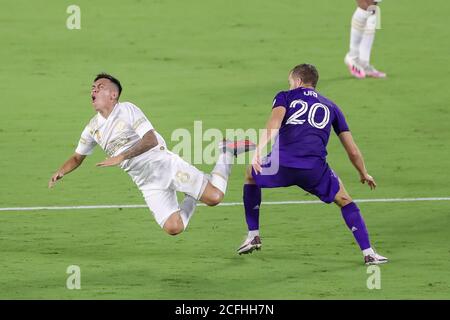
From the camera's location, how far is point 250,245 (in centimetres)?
1291

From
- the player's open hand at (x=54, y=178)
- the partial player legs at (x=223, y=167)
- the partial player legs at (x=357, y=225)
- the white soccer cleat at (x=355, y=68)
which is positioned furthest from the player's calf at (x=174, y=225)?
the white soccer cleat at (x=355, y=68)

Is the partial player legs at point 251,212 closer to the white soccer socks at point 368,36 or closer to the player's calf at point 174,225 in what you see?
the player's calf at point 174,225

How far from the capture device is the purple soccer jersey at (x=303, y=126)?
12.3 meters

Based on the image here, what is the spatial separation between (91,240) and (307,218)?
251 cm

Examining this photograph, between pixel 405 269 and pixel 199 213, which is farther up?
pixel 199 213

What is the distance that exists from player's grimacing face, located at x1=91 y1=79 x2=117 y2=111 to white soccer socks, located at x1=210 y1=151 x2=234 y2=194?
135 centimetres

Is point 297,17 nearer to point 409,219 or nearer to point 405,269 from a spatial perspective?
point 409,219

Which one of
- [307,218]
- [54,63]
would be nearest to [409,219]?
[307,218]

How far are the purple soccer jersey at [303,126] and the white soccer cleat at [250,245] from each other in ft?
3.24

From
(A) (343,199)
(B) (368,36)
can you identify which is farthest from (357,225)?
(B) (368,36)

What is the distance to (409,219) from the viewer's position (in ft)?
47.6

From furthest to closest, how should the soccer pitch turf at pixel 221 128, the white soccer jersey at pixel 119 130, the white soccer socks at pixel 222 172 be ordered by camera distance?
1. the white soccer socks at pixel 222 172
2. the white soccer jersey at pixel 119 130
3. the soccer pitch turf at pixel 221 128

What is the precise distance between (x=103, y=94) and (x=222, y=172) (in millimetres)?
1517

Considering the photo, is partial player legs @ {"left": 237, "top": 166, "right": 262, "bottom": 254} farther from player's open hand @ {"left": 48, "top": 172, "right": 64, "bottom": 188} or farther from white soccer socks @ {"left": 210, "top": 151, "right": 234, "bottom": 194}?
player's open hand @ {"left": 48, "top": 172, "right": 64, "bottom": 188}
